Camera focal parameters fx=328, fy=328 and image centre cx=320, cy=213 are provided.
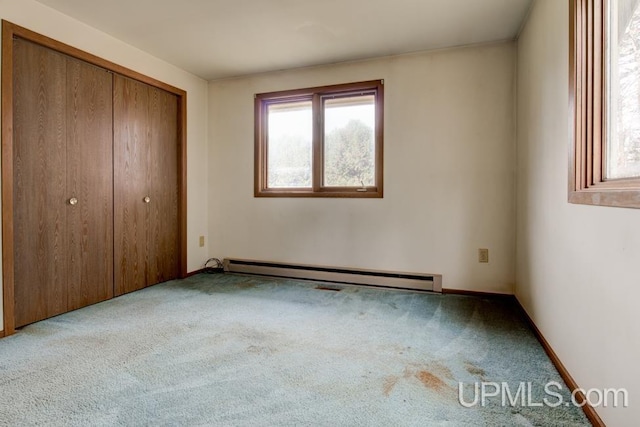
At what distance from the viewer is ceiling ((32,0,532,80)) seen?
228cm

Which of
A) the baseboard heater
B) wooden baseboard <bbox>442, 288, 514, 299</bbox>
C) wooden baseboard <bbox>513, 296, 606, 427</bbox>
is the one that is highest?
the baseboard heater

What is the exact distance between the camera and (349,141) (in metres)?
3.29

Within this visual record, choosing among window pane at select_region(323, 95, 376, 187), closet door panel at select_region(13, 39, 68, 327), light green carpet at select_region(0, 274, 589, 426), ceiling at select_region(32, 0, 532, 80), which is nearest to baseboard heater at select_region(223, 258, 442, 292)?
light green carpet at select_region(0, 274, 589, 426)

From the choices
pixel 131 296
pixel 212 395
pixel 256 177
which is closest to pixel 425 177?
pixel 256 177

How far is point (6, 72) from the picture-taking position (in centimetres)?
204

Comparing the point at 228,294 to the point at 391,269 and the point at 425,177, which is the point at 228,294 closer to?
the point at 391,269

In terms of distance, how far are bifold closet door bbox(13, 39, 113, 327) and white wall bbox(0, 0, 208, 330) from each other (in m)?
0.16

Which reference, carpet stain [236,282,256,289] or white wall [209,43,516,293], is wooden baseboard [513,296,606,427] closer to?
white wall [209,43,516,293]

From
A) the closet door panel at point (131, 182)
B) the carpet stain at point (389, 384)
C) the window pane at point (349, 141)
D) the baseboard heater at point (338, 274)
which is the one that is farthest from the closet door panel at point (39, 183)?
the carpet stain at point (389, 384)

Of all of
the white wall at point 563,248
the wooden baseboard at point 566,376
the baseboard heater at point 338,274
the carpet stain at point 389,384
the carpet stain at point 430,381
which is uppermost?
the white wall at point 563,248

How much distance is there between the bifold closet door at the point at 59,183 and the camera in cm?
218

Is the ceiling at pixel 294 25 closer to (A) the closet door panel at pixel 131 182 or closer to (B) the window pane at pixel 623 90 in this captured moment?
(A) the closet door panel at pixel 131 182

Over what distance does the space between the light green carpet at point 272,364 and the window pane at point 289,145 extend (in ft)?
4.61

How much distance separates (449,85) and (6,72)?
324 centimetres
